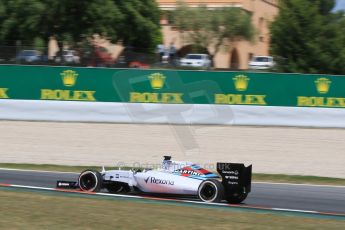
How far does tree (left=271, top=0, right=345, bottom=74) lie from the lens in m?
36.8

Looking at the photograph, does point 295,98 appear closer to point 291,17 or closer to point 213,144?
point 213,144

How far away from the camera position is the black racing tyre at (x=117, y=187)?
11.2 meters

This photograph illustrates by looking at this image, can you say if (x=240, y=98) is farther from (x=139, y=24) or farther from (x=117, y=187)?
(x=139, y=24)

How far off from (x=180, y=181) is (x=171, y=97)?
9503mm

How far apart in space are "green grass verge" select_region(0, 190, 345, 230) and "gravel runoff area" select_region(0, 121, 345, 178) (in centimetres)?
739

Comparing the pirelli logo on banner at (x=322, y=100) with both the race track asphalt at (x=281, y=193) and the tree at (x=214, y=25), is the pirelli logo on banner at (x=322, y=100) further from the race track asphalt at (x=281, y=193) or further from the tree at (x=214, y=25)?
the tree at (x=214, y=25)

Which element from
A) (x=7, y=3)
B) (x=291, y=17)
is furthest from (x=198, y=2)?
(x=7, y=3)

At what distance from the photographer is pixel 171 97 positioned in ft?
65.3

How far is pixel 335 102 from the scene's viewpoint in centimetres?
1977

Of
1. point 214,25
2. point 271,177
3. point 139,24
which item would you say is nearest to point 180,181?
→ point 271,177

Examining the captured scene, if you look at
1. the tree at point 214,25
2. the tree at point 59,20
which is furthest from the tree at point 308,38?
the tree at point 59,20

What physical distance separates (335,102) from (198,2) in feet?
119

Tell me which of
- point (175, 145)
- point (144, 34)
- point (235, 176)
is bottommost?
point (235, 176)

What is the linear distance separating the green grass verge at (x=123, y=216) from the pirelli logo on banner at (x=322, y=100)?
1082 centimetres
